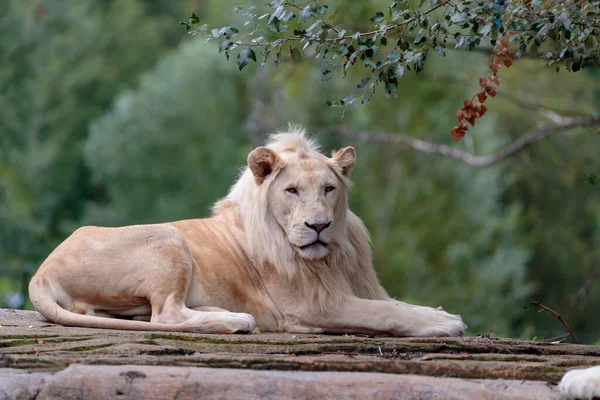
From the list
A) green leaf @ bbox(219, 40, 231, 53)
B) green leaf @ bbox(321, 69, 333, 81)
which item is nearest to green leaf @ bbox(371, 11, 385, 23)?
green leaf @ bbox(321, 69, 333, 81)

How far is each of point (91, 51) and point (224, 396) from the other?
137 feet

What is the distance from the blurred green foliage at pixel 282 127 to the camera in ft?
82.2

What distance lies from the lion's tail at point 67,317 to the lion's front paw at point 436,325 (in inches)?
51.4

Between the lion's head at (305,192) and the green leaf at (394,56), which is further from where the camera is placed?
the lion's head at (305,192)

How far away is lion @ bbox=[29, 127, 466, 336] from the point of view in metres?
5.94

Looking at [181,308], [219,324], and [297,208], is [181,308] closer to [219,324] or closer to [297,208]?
[219,324]

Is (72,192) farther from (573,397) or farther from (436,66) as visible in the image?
(573,397)

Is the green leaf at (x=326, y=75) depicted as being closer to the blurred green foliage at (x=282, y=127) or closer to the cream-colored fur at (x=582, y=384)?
the cream-colored fur at (x=582, y=384)

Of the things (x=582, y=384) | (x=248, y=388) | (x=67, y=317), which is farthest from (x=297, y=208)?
(x=582, y=384)

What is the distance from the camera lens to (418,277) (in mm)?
26594

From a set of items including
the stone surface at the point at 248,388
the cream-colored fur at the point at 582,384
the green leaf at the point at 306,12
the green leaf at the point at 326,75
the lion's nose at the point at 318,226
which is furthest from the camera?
the lion's nose at the point at 318,226

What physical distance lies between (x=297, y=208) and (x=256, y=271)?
0.53m

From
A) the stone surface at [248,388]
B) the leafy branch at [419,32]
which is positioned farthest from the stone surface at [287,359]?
the leafy branch at [419,32]

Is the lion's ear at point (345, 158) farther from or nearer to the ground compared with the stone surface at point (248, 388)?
farther from the ground
